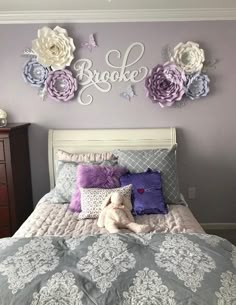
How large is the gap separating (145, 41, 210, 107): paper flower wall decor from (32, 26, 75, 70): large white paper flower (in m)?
0.79

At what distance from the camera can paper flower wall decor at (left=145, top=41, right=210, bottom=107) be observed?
2871 mm

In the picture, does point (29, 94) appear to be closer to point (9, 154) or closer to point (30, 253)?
point (9, 154)

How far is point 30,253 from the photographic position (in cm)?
151

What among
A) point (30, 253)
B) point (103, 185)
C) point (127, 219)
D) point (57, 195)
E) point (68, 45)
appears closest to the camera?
point (30, 253)

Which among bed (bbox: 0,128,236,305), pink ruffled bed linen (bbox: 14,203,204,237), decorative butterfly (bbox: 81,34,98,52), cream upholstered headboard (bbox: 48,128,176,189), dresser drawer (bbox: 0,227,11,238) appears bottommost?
dresser drawer (bbox: 0,227,11,238)

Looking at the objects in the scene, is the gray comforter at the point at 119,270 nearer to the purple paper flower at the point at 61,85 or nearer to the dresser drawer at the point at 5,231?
the dresser drawer at the point at 5,231

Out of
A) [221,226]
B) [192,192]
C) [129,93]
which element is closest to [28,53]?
[129,93]

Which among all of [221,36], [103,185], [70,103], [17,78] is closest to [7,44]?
[17,78]

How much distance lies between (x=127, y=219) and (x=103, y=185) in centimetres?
41

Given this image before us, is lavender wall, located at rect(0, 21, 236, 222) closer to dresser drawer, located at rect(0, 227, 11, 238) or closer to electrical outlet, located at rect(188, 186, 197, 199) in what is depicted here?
electrical outlet, located at rect(188, 186, 197, 199)

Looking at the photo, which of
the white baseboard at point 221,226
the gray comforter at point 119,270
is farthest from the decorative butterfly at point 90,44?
the white baseboard at point 221,226

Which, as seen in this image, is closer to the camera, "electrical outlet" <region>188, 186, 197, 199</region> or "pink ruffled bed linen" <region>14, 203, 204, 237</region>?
"pink ruffled bed linen" <region>14, 203, 204, 237</region>

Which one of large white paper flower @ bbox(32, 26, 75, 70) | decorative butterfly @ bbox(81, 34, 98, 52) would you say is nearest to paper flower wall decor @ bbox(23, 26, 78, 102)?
large white paper flower @ bbox(32, 26, 75, 70)

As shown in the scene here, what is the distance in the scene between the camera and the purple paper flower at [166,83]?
288cm
